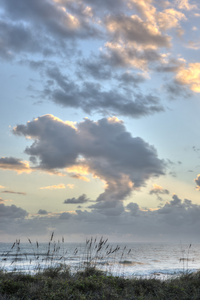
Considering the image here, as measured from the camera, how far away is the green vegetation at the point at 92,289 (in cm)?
1034

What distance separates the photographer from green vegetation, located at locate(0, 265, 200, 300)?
10.3 meters

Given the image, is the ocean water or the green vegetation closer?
the green vegetation

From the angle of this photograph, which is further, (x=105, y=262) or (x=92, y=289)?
(x=105, y=262)

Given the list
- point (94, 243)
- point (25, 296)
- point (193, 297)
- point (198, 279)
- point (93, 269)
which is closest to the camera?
point (25, 296)

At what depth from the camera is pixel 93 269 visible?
15.9 metres

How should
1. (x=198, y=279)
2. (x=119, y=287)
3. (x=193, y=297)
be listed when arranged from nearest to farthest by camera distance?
1. (x=193, y=297)
2. (x=119, y=287)
3. (x=198, y=279)

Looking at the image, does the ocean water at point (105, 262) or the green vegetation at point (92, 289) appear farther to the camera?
the ocean water at point (105, 262)

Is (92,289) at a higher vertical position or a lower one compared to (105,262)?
higher

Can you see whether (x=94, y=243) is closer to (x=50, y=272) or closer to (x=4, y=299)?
(x=50, y=272)

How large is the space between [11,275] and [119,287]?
541 cm

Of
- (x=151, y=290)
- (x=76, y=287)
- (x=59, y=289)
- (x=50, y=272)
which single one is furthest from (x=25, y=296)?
(x=151, y=290)

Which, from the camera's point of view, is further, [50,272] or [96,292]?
[50,272]

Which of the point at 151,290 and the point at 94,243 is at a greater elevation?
the point at 94,243

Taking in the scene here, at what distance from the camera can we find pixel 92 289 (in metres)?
11.7
